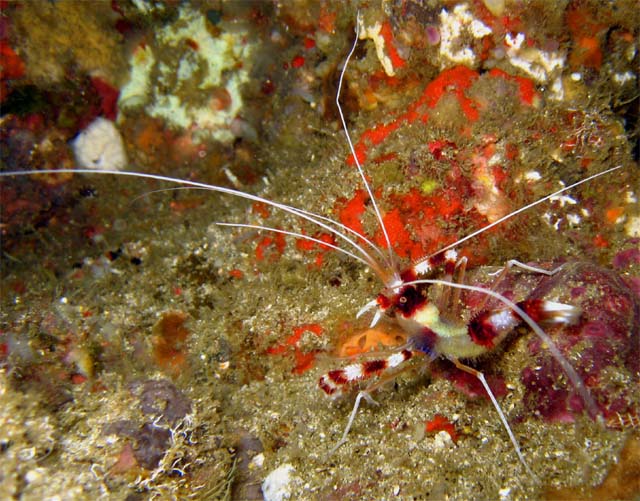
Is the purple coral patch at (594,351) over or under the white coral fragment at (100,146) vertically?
under

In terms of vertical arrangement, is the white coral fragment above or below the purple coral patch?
above

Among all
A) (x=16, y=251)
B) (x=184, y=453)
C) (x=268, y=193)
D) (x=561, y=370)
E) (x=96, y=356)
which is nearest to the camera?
(x=561, y=370)

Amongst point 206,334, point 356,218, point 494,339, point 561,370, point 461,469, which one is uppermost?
point 356,218

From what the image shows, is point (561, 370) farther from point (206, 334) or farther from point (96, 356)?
point (96, 356)

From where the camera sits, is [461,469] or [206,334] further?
[206,334]

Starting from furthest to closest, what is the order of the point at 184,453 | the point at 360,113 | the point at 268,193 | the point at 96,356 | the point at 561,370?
the point at 268,193
the point at 360,113
the point at 96,356
the point at 184,453
the point at 561,370

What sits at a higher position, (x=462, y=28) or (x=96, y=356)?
(x=462, y=28)

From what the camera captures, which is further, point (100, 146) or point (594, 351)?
point (100, 146)

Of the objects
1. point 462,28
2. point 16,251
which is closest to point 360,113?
point 462,28

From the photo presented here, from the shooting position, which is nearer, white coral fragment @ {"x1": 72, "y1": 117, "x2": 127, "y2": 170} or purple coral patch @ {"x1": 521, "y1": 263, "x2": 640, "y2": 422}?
purple coral patch @ {"x1": 521, "y1": 263, "x2": 640, "y2": 422}

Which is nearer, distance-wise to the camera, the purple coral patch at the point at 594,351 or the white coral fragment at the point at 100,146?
the purple coral patch at the point at 594,351

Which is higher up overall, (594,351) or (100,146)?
(100,146)
